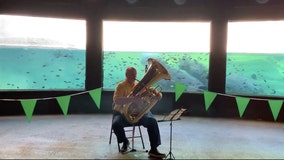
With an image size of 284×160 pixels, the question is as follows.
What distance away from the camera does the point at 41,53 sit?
7.25 meters

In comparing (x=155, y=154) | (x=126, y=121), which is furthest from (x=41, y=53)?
Answer: (x=155, y=154)

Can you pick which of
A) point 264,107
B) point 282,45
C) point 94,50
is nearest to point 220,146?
point 264,107

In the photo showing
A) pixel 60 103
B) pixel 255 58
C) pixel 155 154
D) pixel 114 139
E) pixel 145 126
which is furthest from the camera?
pixel 255 58

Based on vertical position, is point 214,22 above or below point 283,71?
above

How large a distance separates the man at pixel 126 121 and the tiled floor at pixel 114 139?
0.18 metres

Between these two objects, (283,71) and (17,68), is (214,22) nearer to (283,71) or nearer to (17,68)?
(283,71)

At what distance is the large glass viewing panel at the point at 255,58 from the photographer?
691cm

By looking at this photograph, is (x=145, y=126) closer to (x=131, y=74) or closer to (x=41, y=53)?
(x=131, y=74)

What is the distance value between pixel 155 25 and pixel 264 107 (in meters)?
2.98

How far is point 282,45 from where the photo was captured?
6887 millimetres

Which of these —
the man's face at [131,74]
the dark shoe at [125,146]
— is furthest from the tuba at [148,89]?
the dark shoe at [125,146]

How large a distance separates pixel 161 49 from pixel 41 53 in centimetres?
267

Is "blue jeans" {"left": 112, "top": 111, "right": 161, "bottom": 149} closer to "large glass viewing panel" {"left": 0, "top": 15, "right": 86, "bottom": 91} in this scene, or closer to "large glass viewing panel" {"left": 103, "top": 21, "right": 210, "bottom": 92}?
"large glass viewing panel" {"left": 103, "top": 21, "right": 210, "bottom": 92}

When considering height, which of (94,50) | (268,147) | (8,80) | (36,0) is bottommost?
(268,147)
